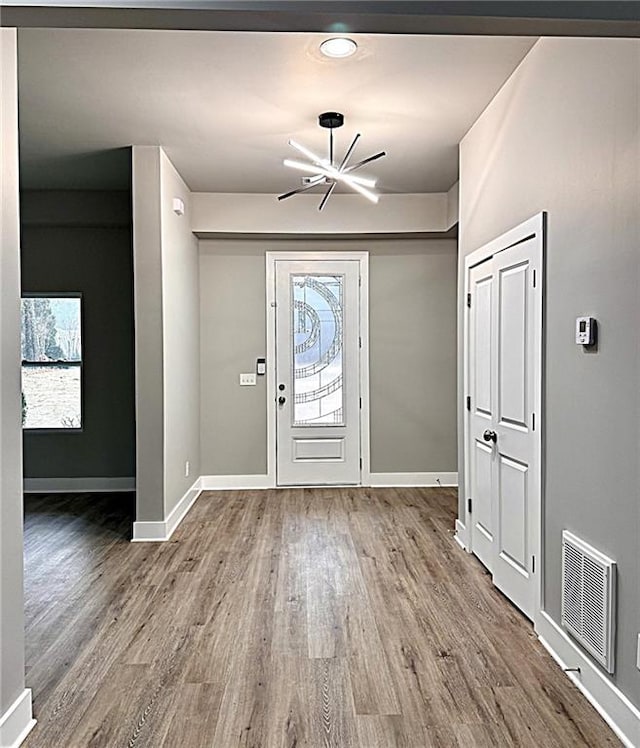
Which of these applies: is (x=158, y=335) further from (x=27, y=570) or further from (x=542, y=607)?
(x=542, y=607)

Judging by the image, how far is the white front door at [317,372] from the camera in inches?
261

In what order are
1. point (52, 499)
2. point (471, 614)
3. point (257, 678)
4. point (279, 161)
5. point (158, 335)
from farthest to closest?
point (52, 499) → point (279, 161) → point (158, 335) → point (471, 614) → point (257, 678)

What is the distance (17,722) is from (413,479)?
487cm

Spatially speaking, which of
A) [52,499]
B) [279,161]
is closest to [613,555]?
Result: [279,161]

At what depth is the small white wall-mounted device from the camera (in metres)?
2.53

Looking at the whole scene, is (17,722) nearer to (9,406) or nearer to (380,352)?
(9,406)

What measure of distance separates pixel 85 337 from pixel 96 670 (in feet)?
14.2

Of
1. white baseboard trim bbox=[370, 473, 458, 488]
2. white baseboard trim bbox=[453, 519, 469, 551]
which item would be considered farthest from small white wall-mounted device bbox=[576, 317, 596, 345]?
white baseboard trim bbox=[370, 473, 458, 488]

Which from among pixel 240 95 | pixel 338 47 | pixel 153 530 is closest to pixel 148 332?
pixel 153 530

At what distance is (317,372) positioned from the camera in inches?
262

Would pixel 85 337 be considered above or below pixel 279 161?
below

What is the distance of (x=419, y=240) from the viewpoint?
21.8 feet

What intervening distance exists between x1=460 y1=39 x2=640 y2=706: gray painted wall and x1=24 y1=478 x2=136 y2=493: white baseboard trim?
469 centimetres

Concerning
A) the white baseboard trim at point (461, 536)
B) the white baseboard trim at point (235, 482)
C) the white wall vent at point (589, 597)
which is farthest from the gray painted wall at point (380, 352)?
Answer: the white wall vent at point (589, 597)
